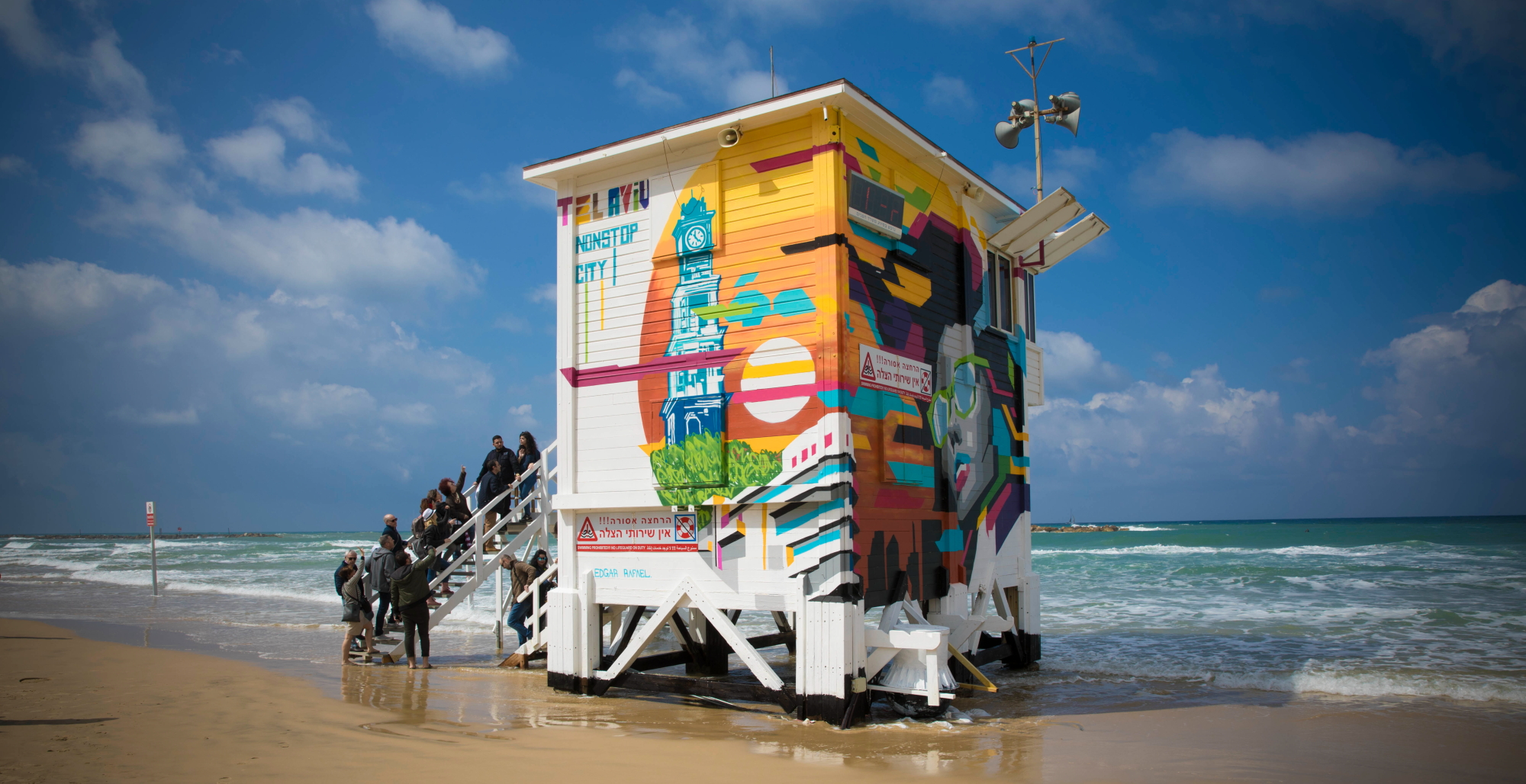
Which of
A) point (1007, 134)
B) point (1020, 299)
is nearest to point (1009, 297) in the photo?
point (1020, 299)

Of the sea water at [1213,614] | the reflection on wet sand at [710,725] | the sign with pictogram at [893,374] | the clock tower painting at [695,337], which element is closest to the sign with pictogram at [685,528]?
the clock tower painting at [695,337]

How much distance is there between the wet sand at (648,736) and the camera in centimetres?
673

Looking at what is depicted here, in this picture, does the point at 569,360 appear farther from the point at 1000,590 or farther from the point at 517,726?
the point at 1000,590

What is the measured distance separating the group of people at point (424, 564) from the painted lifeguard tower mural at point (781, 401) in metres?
3.04

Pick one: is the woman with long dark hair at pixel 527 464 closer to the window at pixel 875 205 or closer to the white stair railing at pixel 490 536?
the white stair railing at pixel 490 536

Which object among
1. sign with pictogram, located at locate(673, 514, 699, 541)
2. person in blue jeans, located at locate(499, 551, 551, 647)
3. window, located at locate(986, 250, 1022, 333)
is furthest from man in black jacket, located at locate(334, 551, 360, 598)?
window, located at locate(986, 250, 1022, 333)

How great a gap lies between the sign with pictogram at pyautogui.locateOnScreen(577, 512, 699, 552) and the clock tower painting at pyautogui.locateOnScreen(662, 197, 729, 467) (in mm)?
583

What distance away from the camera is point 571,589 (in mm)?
10172

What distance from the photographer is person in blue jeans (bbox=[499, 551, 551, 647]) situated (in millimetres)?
13094

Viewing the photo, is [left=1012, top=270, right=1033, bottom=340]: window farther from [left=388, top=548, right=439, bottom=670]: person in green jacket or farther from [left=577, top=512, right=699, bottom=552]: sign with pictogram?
[left=388, top=548, right=439, bottom=670]: person in green jacket

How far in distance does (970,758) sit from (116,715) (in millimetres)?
8047

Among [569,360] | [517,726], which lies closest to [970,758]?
[517,726]

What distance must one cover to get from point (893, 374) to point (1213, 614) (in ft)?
45.9

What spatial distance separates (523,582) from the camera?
1323 centimetres
